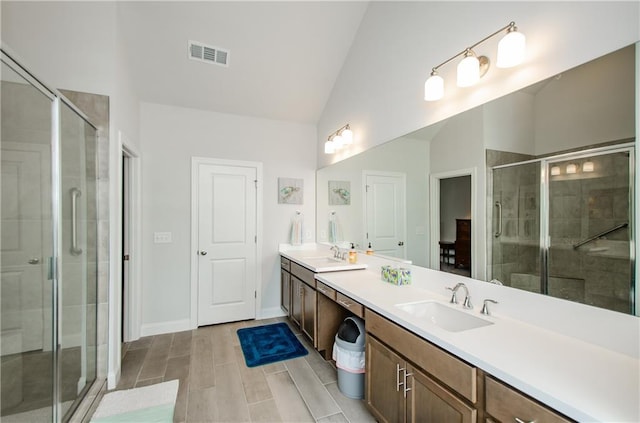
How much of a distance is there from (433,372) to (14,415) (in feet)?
7.57

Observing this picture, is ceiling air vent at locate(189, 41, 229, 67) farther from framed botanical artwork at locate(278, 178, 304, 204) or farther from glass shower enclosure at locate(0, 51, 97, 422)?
framed botanical artwork at locate(278, 178, 304, 204)

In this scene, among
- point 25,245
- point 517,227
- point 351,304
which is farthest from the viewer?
point 351,304

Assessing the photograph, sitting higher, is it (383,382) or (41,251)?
(41,251)

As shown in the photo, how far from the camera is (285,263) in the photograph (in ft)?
11.5

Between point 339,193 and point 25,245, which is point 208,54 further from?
point 25,245

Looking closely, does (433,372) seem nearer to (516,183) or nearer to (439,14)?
(516,183)

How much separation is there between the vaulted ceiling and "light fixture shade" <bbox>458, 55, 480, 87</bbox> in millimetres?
1669

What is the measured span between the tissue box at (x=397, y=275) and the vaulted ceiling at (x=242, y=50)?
2394 mm

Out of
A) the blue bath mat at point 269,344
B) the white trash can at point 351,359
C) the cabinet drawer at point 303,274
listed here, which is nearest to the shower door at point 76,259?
the blue bath mat at point 269,344

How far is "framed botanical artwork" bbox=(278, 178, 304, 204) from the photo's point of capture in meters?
3.77

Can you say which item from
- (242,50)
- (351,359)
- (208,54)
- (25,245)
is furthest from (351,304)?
(208,54)

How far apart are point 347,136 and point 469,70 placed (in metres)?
1.56

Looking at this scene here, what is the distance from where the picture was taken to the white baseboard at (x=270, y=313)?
3.65m

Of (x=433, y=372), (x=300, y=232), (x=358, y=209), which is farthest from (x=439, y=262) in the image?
(x=300, y=232)
